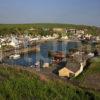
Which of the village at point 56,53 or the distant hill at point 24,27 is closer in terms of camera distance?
the village at point 56,53

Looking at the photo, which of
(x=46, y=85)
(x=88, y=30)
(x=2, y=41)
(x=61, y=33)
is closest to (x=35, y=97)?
(x=46, y=85)

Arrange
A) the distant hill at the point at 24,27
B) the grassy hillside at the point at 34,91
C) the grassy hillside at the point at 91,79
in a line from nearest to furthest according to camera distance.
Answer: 1. the grassy hillside at the point at 34,91
2. the grassy hillside at the point at 91,79
3. the distant hill at the point at 24,27

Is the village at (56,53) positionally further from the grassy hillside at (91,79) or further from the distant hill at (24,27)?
the distant hill at (24,27)

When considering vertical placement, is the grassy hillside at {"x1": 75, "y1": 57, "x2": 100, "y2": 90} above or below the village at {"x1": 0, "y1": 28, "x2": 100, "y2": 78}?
above

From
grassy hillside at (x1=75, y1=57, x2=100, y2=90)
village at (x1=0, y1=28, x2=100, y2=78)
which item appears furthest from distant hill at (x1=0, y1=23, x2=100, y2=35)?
grassy hillside at (x1=75, y1=57, x2=100, y2=90)

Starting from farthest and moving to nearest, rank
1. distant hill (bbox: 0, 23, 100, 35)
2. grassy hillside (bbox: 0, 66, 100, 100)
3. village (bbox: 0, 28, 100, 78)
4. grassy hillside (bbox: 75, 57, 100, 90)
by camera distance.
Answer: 1. distant hill (bbox: 0, 23, 100, 35)
2. village (bbox: 0, 28, 100, 78)
3. grassy hillside (bbox: 75, 57, 100, 90)
4. grassy hillside (bbox: 0, 66, 100, 100)

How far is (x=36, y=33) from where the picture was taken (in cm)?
8319

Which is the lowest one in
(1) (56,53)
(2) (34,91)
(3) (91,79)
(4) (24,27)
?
(4) (24,27)

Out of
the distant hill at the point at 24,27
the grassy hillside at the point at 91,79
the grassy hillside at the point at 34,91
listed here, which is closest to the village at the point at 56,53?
the grassy hillside at the point at 91,79

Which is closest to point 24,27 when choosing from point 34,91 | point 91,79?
point 91,79

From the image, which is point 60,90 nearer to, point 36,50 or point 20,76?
point 20,76

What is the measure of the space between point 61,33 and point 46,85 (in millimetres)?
86022

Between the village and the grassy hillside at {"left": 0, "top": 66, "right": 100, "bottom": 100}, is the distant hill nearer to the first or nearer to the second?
the village

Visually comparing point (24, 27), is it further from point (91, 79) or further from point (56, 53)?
point (91, 79)
